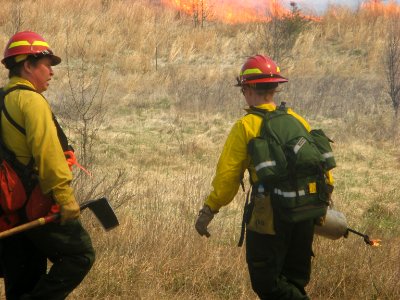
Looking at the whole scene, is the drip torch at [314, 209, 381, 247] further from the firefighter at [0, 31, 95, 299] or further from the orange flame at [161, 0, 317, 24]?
the orange flame at [161, 0, 317, 24]

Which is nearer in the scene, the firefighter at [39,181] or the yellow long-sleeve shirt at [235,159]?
the firefighter at [39,181]

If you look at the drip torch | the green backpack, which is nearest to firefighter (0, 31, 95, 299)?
the green backpack

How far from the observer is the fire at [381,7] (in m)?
24.7

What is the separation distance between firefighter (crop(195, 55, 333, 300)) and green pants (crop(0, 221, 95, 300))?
695 millimetres

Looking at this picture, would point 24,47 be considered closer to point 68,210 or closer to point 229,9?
point 68,210

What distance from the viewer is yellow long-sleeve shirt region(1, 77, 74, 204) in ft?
9.70

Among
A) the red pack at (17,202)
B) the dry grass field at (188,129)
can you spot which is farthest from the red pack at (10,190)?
the dry grass field at (188,129)

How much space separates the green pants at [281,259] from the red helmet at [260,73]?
81 centimetres

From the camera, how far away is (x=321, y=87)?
16.9m

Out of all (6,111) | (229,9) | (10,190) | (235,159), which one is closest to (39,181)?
(10,190)

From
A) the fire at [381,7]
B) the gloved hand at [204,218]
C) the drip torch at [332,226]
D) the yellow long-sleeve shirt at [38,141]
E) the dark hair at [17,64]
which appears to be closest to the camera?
the yellow long-sleeve shirt at [38,141]

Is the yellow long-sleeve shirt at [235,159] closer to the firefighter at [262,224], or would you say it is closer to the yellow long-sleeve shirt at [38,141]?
→ the firefighter at [262,224]

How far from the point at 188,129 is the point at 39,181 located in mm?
9906

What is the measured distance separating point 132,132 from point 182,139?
1.37 metres
